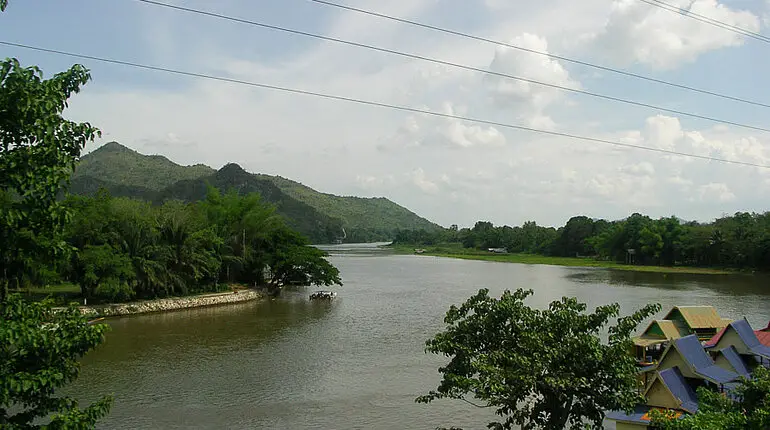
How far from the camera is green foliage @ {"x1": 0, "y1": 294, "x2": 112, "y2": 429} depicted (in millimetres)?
4266

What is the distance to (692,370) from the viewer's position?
13.8 meters

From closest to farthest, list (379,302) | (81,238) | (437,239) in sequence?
(81,238) < (379,302) < (437,239)

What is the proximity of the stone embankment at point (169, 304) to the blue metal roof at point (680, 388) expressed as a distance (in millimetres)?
23474

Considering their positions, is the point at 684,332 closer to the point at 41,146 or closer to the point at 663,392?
the point at 663,392

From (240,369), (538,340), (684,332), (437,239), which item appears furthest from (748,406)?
(437,239)

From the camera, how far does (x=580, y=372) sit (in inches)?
321

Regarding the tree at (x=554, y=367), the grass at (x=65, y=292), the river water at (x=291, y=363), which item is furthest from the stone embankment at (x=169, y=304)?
the tree at (x=554, y=367)

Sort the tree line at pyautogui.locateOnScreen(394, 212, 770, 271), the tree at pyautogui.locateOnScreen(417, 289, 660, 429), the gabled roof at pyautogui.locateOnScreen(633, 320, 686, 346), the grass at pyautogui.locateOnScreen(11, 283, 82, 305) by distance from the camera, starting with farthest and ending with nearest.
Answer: the tree line at pyautogui.locateOnScreen(394, 212, 770, 271), the grass at pyautogui.locateOnScreen(11, 283, 82, 305), the gabled roof at pyautogui.locateOnScreen(633, 320, 686, 346), the tree at pyautogui.locateOnScreen(417, 289, 660, 429)

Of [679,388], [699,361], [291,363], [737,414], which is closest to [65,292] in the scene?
[291,363]

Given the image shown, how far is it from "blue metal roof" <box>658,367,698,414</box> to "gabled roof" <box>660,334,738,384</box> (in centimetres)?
66

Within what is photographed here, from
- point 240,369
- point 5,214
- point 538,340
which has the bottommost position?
point 240,369

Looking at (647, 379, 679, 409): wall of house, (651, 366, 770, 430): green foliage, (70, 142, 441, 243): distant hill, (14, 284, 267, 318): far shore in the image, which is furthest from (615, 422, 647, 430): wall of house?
(70, 142, 441, 243): distant hill

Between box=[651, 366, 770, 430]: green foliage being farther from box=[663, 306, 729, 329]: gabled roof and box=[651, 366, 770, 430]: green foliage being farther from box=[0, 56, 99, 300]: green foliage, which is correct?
box=[663, 306, 729, 329]: gabled roof

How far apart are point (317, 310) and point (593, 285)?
2527cm
